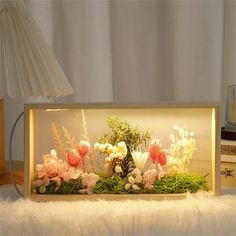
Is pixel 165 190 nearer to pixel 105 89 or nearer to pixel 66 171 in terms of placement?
pixel 66 171

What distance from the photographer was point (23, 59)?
85 centimetres

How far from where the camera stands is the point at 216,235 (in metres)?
0.75

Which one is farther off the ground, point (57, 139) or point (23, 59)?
point (23, 59)

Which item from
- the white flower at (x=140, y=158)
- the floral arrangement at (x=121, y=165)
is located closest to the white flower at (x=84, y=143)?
the floral arrangement at (x=121, y=165)

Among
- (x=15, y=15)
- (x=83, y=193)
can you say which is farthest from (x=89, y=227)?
(x=15, y=15)

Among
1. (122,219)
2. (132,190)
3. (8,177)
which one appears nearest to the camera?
(122,219)

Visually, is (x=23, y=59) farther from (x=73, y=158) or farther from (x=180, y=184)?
(x=180, y=184)

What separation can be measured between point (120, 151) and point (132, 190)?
9cm

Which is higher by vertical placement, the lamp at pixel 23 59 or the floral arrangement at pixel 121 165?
the lamp at pixel 23 59

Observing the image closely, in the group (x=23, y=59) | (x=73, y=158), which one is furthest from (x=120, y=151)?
(x=23, y=59)

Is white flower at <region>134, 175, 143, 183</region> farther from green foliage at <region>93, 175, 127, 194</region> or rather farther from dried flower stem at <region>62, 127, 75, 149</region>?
dried flower stem at <region>62, 127, 75, 149</region>

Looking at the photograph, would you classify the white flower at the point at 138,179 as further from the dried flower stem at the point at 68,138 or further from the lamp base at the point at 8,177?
the lamp base at the point at 8,177

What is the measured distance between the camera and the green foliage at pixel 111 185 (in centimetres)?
89

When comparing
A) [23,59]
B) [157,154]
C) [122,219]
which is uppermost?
[23,59]
